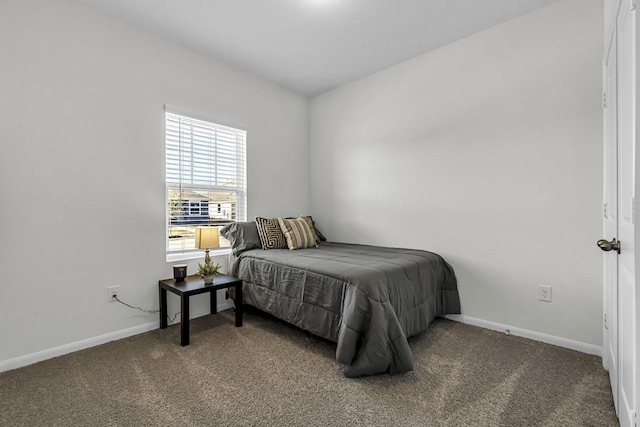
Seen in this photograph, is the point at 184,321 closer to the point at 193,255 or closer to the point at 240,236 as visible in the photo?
the point at 193,255

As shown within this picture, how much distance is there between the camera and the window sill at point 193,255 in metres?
2.86

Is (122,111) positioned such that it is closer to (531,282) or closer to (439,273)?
(439,273)

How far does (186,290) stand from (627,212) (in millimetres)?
2587

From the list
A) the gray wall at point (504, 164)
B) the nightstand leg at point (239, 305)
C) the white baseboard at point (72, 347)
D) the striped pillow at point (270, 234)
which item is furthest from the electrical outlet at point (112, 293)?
the gray wall at point (504, 164)

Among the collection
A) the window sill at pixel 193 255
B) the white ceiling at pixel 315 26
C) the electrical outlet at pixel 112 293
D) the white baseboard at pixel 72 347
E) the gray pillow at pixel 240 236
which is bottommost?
the white baseboard at pixel 72 347

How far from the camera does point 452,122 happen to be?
2834 mm

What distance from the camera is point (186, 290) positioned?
7.73 ft

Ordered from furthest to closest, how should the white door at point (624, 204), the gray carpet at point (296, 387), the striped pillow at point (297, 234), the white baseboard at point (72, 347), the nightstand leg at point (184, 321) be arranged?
1. the striped pillow at point (297, 234)
2. the nightstand leg at point (184, 321)
3. the white baseboard at point (72, 347)
4. the gray carpet at point (296, 387)
5. the white door at point (624, 204)

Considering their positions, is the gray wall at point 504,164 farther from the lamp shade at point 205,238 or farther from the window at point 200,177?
the lamp shade at point 205,238

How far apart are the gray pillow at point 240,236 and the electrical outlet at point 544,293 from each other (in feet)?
8.12

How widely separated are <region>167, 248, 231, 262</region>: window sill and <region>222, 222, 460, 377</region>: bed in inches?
6.0

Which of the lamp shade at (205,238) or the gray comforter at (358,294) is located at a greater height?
the lamp shade at (205,238)

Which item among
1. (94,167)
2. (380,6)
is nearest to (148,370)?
(94,167)

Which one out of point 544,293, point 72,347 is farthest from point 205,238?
point 544,293
